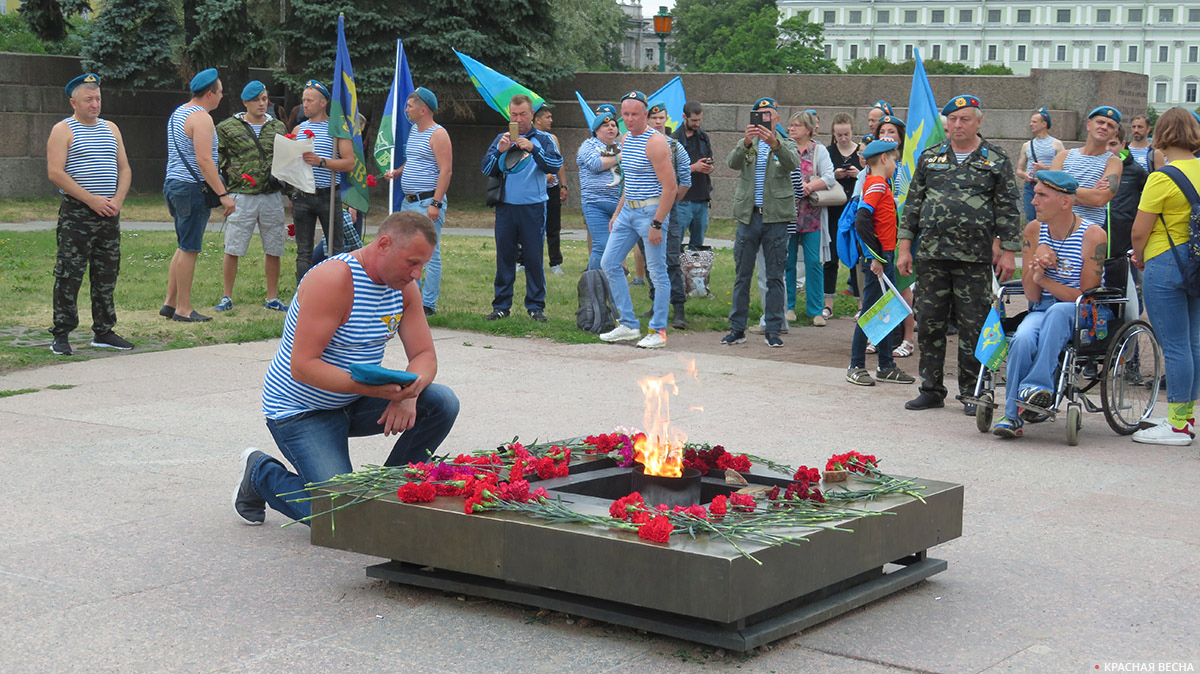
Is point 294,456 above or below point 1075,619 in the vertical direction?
above

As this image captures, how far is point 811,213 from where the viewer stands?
12461 millimetres

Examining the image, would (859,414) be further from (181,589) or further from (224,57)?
(224,57)

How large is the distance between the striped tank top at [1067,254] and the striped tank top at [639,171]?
3935mm

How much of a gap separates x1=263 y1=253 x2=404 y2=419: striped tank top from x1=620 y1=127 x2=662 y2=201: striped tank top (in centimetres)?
588

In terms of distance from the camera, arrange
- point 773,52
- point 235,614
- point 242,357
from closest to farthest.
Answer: point 235,614, point 242,357, point 773,52

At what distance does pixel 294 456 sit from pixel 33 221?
739 inches

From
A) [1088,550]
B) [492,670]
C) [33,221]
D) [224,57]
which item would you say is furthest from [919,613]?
[224,57]

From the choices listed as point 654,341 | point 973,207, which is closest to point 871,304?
point 973,207

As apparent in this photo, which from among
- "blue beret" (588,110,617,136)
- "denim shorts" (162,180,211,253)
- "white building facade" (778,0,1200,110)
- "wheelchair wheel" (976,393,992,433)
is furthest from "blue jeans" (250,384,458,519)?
"white building facade" (778,0,1200,110)

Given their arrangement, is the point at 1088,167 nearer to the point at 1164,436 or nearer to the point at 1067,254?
the point at 1067,254

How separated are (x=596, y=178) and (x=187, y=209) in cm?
380

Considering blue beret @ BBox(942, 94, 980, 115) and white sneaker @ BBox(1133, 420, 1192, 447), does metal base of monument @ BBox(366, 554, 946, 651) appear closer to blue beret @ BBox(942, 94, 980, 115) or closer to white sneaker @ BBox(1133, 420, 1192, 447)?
white sneaker @ BBox(1133, 420, 1192, 447)

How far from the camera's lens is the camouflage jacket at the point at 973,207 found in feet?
27.7

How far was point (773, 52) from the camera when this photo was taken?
8881 cm
